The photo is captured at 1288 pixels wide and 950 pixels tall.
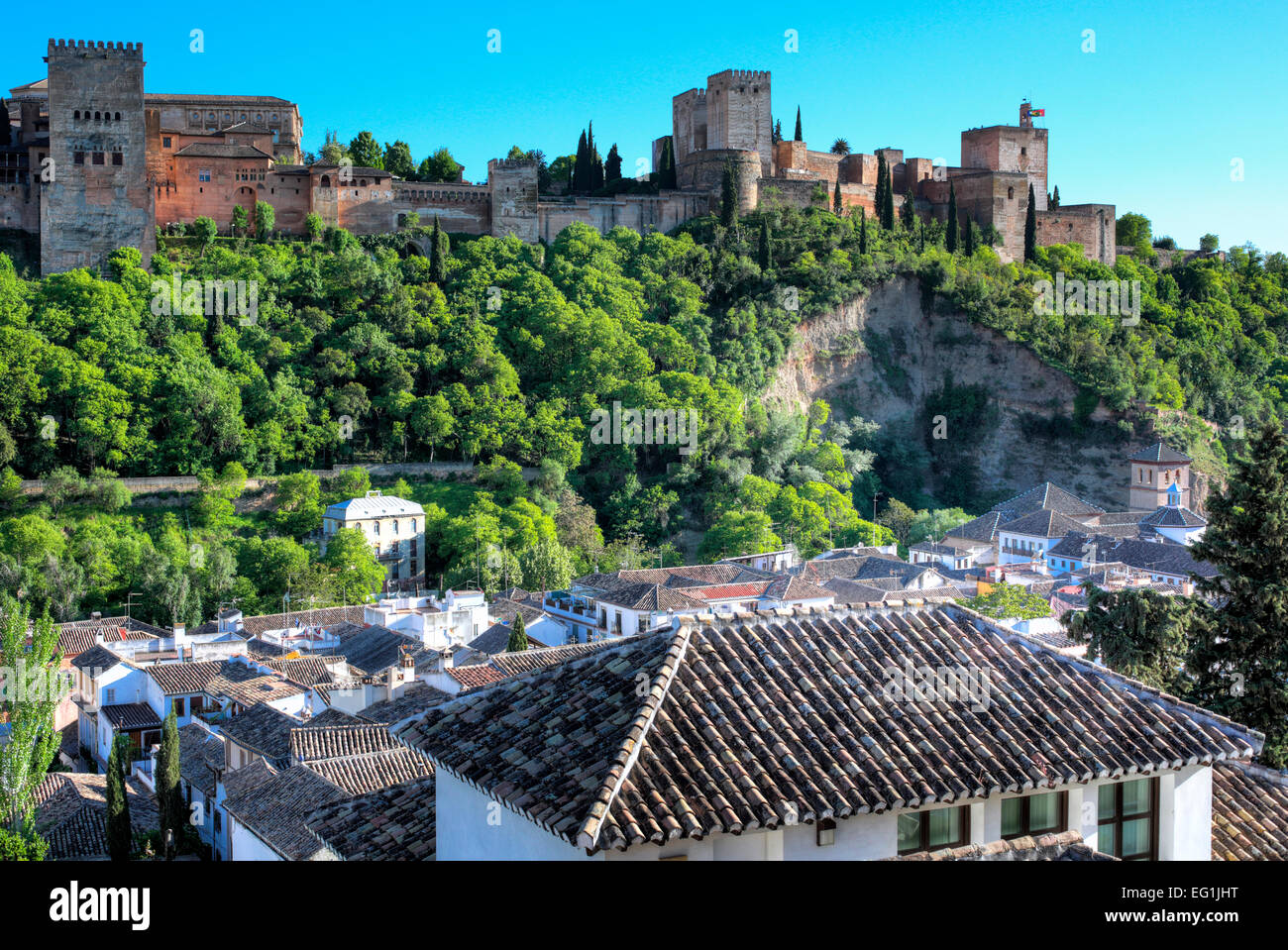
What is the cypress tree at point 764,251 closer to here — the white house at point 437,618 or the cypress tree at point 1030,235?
the cypress tree at point 1030,235

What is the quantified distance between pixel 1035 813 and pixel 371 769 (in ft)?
44.0

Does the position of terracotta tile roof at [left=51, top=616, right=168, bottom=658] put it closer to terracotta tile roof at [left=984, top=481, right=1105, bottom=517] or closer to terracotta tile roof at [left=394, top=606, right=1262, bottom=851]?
terracotta tile roof at [left=394, top=606, right=1262, bottom=851]

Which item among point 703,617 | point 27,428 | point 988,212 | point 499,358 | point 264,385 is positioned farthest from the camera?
point 988,212

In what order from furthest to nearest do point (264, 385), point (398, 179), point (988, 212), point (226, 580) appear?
1. point (988, 212)
2. point (398, 179)
3. point (264, 385)
4. point (226, 580)

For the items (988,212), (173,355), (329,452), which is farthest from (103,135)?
(988,212)

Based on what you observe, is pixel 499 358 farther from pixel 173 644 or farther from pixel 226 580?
pixel 173 644

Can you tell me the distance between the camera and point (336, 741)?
20.7m

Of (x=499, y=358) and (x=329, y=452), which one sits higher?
(x=499, y=358)

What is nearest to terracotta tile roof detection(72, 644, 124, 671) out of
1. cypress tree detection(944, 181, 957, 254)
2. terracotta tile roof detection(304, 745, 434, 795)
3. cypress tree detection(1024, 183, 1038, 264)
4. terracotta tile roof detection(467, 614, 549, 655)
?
terracotta tile roof detection(467, 614, 549, 655)

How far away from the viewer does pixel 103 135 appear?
58.6 m

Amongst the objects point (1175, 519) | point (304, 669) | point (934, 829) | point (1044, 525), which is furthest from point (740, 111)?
point (934, 829)

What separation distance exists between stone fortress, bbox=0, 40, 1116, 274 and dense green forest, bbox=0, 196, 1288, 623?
6.22 feet

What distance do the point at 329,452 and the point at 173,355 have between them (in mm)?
7941

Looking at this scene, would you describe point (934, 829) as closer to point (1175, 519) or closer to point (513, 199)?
point (1175, 519)
